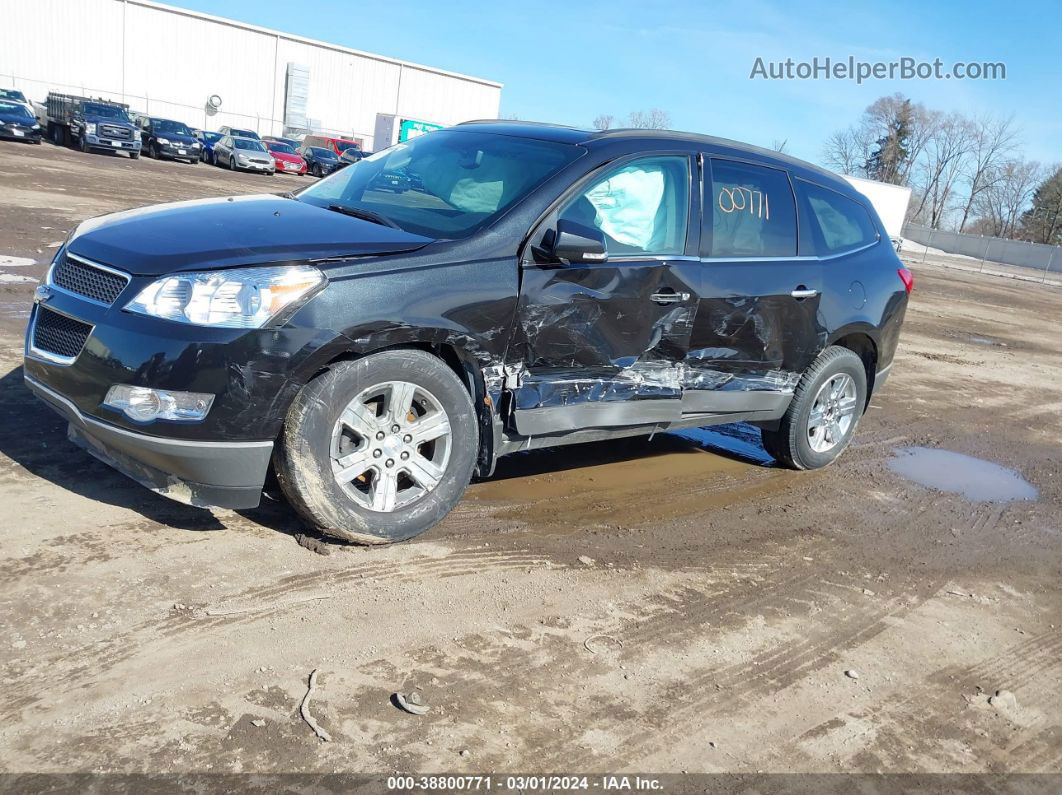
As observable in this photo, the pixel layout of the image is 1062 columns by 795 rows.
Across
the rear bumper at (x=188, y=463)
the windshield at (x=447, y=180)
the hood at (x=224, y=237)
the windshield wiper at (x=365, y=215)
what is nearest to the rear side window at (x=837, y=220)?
the windshield at (x=447, y=180)

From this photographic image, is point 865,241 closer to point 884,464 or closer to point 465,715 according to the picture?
point 884,464

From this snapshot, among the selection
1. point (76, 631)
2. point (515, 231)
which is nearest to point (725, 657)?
point (515, 231)

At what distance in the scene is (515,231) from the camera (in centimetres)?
424

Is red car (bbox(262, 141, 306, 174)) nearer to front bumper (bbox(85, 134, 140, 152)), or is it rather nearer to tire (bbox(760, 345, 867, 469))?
front bumper (bbox(85, 134, 140, 152))

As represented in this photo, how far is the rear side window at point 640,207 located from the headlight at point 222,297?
1.47 meters

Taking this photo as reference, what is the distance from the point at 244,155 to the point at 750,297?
36.8 meters

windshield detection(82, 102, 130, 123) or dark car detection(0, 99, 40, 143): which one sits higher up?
windshield detection(82, 102, 130, 123)

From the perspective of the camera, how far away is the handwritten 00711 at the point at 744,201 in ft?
16.9

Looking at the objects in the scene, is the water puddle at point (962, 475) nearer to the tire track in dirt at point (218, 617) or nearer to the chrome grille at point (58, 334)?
the tire track in dirt at point (218, 617)

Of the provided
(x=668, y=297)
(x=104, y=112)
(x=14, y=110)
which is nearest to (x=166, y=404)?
(x=668, y=297)

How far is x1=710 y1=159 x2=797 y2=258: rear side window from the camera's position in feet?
16.8

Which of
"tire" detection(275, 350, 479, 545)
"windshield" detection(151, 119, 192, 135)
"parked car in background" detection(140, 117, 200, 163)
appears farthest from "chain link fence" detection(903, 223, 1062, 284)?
"tire" detection(275, 350, 479, 545)

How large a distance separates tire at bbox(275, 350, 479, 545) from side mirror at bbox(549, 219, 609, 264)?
0.75 m

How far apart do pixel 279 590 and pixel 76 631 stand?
2.40 ft
